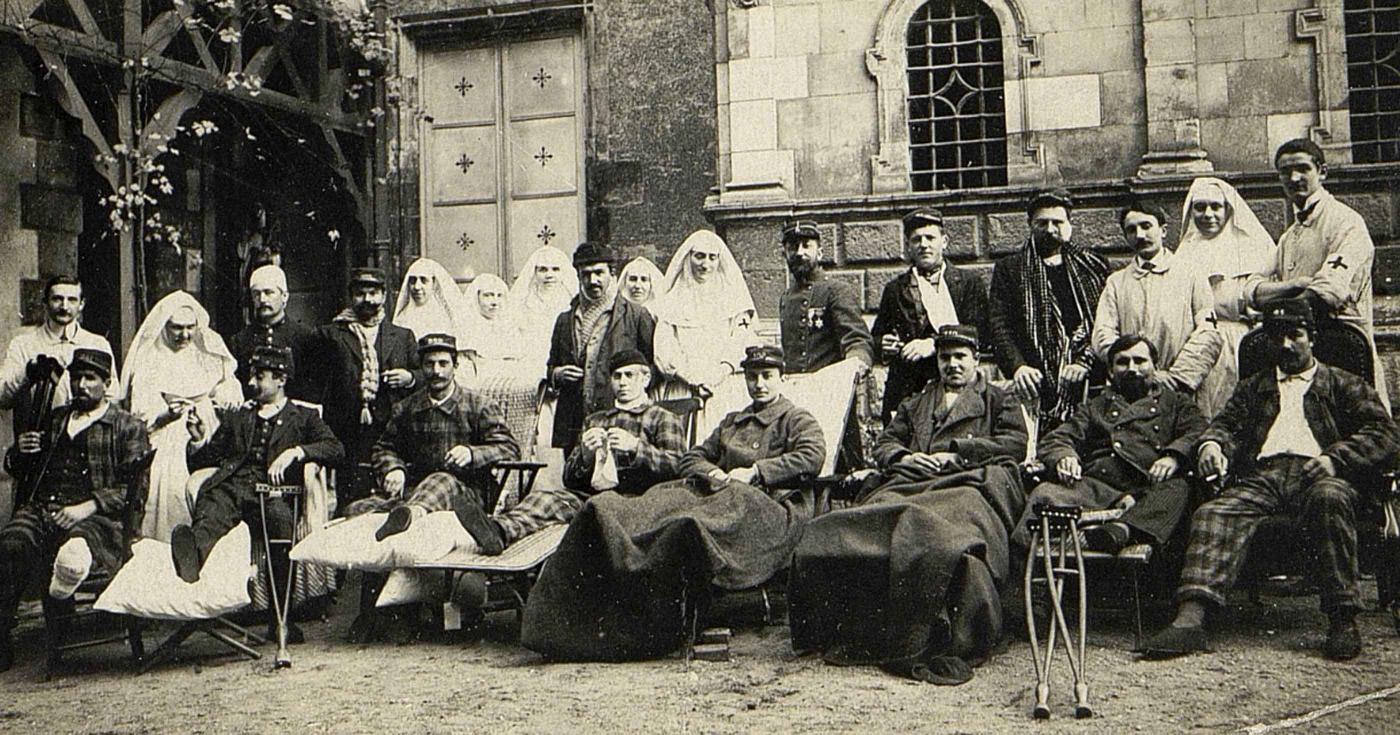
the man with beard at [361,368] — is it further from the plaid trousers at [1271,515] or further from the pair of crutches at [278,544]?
the plaid trousers at [1271,515]

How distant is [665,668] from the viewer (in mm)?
5449

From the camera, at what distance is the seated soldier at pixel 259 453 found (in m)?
6.38

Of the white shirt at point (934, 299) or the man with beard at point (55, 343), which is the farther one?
the man with beard at point (55, 343)

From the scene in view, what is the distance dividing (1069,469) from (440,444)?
300 cm

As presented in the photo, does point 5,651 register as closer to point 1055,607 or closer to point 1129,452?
point 1055,607

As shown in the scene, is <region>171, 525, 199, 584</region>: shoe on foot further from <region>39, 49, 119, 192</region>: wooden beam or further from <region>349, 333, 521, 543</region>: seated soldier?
<region>39, 49, 119, 192</region>: wooden beam

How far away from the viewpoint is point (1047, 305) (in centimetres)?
669

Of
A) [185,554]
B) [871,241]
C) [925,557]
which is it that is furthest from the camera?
[871,241]

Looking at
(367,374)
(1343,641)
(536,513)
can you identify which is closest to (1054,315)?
(1343,641)

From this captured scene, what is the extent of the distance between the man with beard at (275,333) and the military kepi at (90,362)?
779 mm

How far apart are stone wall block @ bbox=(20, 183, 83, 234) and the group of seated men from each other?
7.11ft

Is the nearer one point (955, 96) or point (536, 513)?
point (536, 513)

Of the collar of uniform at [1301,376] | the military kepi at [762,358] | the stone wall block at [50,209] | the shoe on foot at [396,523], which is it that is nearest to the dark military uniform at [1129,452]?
the collar of uniform at [1301,376]

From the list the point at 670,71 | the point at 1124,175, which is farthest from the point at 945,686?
the point at 670,71
